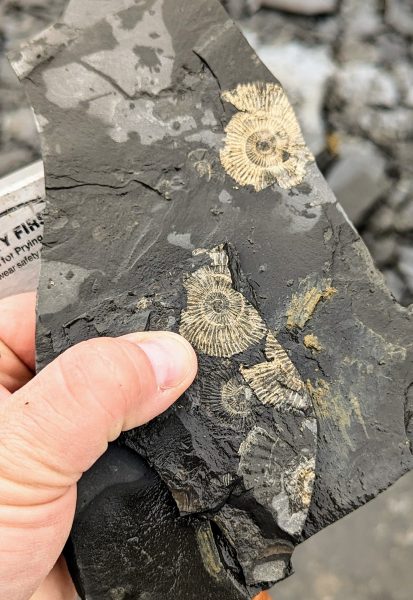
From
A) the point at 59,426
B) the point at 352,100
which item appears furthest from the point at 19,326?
the point at 352,100

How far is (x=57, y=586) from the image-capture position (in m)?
1.78

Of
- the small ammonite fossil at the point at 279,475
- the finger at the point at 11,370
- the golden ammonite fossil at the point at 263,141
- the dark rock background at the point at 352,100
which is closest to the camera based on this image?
the small ammonite fossil at the point at 279,475

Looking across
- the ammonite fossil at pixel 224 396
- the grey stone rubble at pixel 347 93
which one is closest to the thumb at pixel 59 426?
the ammonite fossil at pixel 224 396

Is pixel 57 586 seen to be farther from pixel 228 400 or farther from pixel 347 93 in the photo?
pixel 347 93

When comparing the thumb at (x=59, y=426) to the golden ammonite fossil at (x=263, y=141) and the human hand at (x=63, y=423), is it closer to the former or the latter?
the human hand at (x=63, y=423)

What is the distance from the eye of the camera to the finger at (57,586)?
1.73 metres

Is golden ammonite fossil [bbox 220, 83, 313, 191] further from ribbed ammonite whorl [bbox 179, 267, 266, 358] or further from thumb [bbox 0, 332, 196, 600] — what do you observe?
thumb [bbox 0, 332, 196, 600]

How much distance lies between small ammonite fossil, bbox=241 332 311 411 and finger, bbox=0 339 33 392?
2.66 feet

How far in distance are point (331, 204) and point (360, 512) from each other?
1466 mm

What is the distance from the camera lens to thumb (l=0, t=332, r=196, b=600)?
50.8 inches

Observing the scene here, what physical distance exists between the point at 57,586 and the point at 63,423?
777 mm

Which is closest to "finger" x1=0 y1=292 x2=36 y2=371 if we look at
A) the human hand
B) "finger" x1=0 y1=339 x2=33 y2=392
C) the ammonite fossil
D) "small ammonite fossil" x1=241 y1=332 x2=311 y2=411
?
"finger" x1=0 y1=339 x2=33 y2=392

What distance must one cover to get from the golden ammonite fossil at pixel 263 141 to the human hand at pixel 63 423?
0.56m

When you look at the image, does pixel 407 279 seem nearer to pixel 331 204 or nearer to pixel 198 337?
pixel 331 204
